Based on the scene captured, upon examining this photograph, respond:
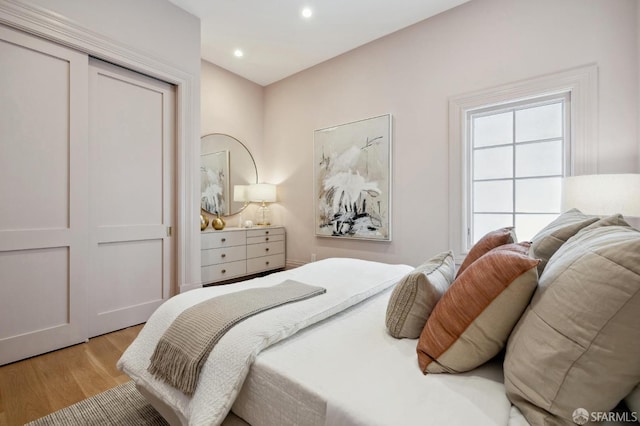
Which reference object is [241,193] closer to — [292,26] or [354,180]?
[354,180]

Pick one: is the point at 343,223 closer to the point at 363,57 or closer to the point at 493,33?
the point at 363,57

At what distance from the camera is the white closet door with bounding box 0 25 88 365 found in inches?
80.1

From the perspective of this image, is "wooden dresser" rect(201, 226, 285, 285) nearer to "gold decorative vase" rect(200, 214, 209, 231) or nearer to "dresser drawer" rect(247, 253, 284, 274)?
"dresser drawer" rect(247, 253, 284, 274)

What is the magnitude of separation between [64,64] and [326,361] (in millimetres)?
2846

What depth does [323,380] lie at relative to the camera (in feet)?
2.88

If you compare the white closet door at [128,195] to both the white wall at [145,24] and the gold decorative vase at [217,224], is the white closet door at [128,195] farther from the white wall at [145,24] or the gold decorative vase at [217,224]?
the gold decorative vase at [217,224]

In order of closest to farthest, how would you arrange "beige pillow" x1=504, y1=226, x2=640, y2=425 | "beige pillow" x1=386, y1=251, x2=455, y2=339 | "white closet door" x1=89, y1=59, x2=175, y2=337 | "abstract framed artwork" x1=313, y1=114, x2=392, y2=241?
1. "beige pillow" x1=504, y1=226, x2=640, y2=425
2. "beige pillow" x1=386, y1=251, x2=455, y2=339
3. "white closet door" x1=89, y1=59, x2=175, y2=337
4. "abstract framed artwork" x1=313, y1=114, x2=392, y2=241

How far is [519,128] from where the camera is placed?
8.82 ft

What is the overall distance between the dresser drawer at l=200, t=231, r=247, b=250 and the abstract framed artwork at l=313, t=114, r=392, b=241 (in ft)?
3.23

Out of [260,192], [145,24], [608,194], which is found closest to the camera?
[608,194]

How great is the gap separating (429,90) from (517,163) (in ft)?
3.63

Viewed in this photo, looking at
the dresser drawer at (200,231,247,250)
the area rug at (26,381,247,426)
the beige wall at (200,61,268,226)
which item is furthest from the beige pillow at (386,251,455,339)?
the beige wall at (200,61,268,226)

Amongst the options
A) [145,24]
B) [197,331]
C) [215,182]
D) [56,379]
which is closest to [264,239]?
[215,182]

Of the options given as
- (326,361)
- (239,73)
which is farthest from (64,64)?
(326,361)
